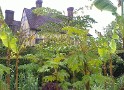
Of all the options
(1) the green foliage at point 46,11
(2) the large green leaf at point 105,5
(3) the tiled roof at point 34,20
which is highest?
(3) the tiled roof at point 34,20

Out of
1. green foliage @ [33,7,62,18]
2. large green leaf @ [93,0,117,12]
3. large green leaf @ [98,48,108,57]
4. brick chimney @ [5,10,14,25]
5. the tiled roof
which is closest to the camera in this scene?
large green leaf @ [98,48,108,57]

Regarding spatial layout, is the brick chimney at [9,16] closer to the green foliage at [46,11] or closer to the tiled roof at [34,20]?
the tiled roof at [34,20]

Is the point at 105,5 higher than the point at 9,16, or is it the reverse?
the point at 9,16

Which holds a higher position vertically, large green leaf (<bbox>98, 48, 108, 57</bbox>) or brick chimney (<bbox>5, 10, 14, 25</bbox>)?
brick chimney (<bbox>5, 10, 14, 25</bbox>)

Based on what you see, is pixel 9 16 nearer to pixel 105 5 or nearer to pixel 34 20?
pixel 34 20

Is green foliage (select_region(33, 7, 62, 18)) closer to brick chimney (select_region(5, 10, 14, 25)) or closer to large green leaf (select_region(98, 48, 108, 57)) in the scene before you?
large green leaf (select_region(98, 48, 108, 57))

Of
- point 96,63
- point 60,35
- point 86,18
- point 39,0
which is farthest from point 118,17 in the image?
point 39,0

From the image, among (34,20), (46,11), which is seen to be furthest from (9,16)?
(46,11)

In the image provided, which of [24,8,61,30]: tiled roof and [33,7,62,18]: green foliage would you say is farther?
[24,8,61,30]: tiled roof

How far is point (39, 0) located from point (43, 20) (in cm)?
256

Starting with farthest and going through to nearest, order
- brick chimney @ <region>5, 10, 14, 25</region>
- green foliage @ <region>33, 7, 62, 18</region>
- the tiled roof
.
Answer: the tiled roof < brick chimney @ <region>5, 10, 14, 25</region> < green foliage @ <region>33, 7, 62, 18</region>

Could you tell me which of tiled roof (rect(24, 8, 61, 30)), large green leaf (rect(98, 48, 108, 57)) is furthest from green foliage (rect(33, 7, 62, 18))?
tiled roof (rect(24, 8, 61, 30))

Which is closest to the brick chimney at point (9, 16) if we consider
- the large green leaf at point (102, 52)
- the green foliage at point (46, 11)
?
the green foliage at point (46, 11)

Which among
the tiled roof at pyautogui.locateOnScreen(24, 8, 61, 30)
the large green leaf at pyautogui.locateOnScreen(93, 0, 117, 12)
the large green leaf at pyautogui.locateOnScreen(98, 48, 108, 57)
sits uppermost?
the tiled roof at pyautogui.locateOnScreen(24, 8, 61, 30)
